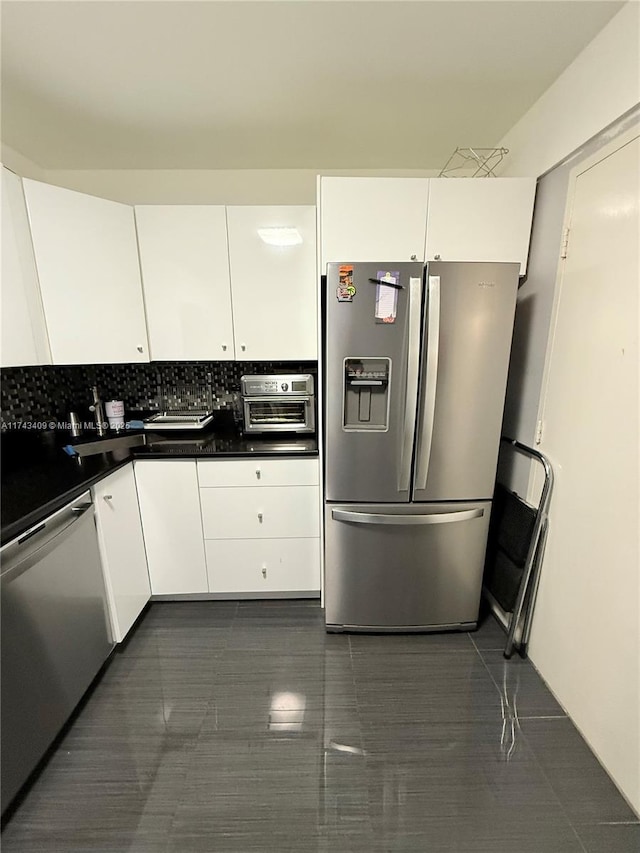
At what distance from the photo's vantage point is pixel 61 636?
137 centimetres

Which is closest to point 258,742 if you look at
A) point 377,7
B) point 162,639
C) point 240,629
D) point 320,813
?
point 320,813

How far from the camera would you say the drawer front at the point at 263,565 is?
2.03 metres

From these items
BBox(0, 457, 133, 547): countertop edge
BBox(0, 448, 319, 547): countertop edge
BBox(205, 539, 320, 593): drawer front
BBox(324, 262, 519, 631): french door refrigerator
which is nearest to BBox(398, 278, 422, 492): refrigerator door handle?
BBox(324, 262, 519, 631): french door refrigerator

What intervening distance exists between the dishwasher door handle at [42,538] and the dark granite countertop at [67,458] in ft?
0.13

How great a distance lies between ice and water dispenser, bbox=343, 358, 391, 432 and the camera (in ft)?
5.26

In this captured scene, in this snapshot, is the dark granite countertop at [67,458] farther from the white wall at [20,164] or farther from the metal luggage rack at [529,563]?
the white wall at [20,164]

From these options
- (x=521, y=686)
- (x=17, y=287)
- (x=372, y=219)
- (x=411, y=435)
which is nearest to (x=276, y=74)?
(x=372, y=219)

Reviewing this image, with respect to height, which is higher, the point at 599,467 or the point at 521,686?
the point at 599,467

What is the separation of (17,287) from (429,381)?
6.10 feet

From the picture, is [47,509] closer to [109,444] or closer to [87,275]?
[109,444]

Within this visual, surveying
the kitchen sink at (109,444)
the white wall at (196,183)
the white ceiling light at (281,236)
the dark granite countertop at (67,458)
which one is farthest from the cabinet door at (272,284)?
Answer: the kitchen sink at (109,444)

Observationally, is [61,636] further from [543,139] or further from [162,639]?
[543,139]

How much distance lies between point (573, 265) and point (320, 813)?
2.15 metres

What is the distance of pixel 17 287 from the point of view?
1.62 meters
